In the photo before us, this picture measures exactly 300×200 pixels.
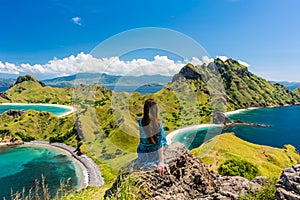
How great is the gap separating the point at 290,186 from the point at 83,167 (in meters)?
58.3

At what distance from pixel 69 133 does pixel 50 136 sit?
11335mm

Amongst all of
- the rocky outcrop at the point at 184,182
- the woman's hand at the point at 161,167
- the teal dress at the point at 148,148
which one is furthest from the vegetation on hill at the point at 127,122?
the woman's hand at the point at 161,167

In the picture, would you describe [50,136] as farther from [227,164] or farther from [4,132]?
[227,164]

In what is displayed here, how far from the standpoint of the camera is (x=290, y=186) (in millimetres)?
5684

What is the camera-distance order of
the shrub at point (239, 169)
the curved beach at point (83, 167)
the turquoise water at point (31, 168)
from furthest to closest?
the turquoise water at point (31, 168), the curved beach at point (83, 167), the shrub at point (239, 169)

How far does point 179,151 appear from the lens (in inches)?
303

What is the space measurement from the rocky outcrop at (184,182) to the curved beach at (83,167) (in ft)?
125

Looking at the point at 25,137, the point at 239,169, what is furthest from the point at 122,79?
the point at 25,137

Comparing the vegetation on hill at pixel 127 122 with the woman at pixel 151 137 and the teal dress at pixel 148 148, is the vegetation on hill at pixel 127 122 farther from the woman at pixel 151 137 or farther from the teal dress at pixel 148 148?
the woman at pixel 151 137

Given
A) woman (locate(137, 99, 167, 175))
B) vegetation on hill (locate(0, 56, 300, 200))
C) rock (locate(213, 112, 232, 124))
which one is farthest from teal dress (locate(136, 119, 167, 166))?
rock (locate(213, 112, 232, 124))

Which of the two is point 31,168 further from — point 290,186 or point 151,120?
point 290,186

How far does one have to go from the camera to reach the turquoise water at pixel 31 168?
166 feet

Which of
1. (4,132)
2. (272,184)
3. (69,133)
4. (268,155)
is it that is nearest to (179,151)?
(272,184)

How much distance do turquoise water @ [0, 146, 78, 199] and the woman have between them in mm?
45199
